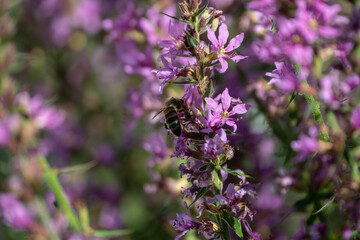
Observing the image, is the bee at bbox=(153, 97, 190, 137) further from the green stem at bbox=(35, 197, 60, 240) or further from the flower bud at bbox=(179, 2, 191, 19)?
the green stem at bbox=(35, 197, 60, 240)

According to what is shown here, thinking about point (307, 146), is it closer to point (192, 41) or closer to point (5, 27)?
point (192, 41)

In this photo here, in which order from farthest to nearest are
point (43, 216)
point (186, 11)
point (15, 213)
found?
point (15, 213)
point (43, 216)
point (186, 11)

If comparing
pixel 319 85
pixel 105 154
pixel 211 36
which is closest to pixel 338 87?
pixel 319 85

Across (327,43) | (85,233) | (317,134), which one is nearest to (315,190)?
(317,134)

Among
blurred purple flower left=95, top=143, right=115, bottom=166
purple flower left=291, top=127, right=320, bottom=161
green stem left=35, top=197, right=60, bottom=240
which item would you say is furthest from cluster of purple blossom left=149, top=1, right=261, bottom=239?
blurred purple flower left=95, top=143, right=115, bottom=166

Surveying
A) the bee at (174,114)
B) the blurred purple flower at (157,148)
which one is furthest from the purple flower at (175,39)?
the blurred purple flower at (157,148)
